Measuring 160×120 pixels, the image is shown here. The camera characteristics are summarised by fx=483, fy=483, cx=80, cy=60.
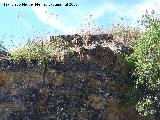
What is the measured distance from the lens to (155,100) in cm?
1988

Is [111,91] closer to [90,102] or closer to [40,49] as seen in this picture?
[90,102]

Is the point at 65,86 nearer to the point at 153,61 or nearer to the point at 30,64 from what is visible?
the point at 30,64

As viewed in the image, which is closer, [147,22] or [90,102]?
[90,102]

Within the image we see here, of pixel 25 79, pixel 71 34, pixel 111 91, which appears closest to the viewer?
pixel 25 79

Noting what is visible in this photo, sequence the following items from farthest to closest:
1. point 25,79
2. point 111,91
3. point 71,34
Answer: point 71,34
point 111,91
point 25,79

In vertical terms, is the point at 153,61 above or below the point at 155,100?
above

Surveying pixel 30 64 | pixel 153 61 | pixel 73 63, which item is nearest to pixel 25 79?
pixel 30 64

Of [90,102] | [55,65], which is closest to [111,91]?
[90,102]

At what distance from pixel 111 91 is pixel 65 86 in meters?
2.20

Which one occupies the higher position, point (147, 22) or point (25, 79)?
point (147, 22)

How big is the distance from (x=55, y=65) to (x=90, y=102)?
215 centimetres

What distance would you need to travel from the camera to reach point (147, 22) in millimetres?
21438

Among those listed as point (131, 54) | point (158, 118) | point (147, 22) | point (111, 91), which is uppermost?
point (147, 22)

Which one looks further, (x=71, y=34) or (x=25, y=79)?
(x=71, y=34)
